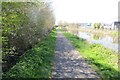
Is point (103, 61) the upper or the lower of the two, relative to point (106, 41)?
upper

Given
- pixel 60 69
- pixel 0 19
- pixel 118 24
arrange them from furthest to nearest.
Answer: pixel 118 24, pixel 60 69, pixel 0 19

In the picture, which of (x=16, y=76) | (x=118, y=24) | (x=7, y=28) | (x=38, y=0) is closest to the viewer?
(x=16, y=76)

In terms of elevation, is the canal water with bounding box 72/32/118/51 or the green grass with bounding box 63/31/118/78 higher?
the green grass with bounding box 63/31/118/78

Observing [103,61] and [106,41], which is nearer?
[103,61]

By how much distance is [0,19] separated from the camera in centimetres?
895

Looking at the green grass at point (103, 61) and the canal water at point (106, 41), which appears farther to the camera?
the canal water at point (106, 41)

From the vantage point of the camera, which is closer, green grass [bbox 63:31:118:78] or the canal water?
green grass [bbox 63:31:118:78]

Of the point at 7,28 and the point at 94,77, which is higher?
the point at 7,28

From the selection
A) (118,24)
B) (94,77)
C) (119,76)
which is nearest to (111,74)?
(119,76)

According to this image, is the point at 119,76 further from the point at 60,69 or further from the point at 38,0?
the point at 38,0

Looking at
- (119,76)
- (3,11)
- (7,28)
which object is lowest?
(119,76)

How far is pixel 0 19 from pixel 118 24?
8532 cm

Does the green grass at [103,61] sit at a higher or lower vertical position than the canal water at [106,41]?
higher

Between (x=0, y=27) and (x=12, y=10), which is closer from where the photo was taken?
(x=0, y=27)
